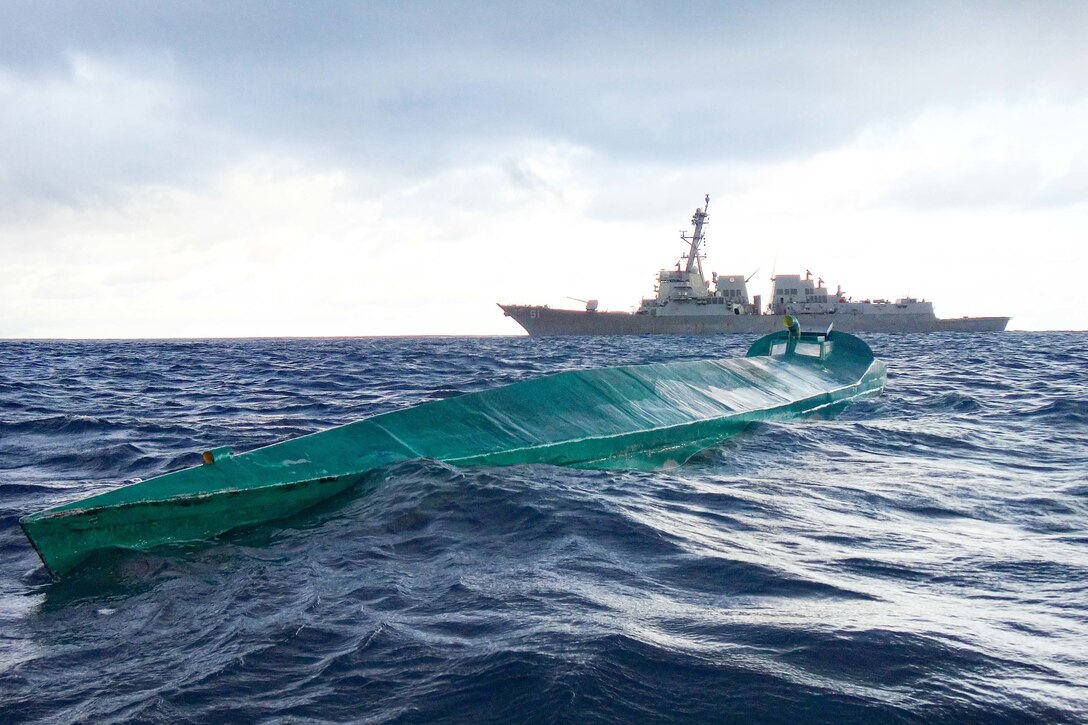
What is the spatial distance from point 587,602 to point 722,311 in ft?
212

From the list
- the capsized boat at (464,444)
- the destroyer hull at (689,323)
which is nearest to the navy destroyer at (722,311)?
the destroyer hull at (689,323)

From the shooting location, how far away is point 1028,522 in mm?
5438

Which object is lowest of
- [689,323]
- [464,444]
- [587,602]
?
[587,602]

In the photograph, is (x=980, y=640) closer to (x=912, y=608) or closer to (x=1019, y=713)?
(x=912, y=608)

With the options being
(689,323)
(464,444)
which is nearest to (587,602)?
(464,444)

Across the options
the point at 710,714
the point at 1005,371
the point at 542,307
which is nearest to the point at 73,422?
the point at 710,714

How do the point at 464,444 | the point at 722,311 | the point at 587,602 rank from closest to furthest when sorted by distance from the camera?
the point at 587,602, the point at 464,444, the point at 722,311

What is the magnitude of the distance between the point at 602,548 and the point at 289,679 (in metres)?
2.05

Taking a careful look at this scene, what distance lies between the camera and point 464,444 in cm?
661

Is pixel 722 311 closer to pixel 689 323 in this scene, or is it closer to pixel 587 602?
pixel 689 323

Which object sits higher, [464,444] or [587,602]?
[464,444]

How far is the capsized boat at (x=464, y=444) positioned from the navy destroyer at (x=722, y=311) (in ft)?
179

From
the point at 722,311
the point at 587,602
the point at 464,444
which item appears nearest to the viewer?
the point at 587,602

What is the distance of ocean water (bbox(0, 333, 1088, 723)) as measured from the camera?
2.67 meters
